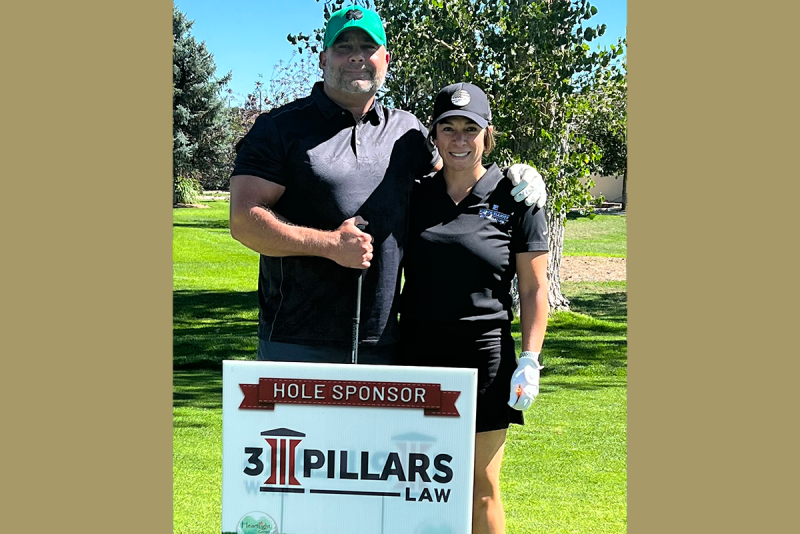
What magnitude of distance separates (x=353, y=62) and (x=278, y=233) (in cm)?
62

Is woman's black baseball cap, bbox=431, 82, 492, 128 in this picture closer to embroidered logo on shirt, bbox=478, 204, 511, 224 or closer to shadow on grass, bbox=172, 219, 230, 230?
embroidered logo on shirt, bbox=478, 204, 511, 224

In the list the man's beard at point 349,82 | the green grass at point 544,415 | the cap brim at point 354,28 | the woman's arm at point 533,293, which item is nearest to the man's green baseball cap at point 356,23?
the cap brim at point 354,28

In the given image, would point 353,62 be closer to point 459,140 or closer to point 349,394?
point 459,140

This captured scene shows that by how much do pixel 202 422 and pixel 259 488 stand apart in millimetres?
3588

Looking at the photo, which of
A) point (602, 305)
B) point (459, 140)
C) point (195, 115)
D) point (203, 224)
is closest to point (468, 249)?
point (459, 140)

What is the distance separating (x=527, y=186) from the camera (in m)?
2.98

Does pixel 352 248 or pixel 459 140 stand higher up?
pixel 459 140

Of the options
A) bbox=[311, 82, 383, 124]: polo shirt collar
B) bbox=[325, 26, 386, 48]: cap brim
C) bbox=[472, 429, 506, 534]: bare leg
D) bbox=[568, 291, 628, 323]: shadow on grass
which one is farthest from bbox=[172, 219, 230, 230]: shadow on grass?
bbox=[472, 429, 506, 534]: bare leg

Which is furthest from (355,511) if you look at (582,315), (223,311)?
(223,311)

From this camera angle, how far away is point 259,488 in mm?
2791

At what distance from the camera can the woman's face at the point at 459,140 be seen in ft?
9.72

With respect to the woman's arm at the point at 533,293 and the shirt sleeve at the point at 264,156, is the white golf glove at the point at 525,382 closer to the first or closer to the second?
the woman's arm at the point at 533,293

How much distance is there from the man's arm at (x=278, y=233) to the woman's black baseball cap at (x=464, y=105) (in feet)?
1.45

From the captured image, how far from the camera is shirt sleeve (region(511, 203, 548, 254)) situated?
9.82 ft
